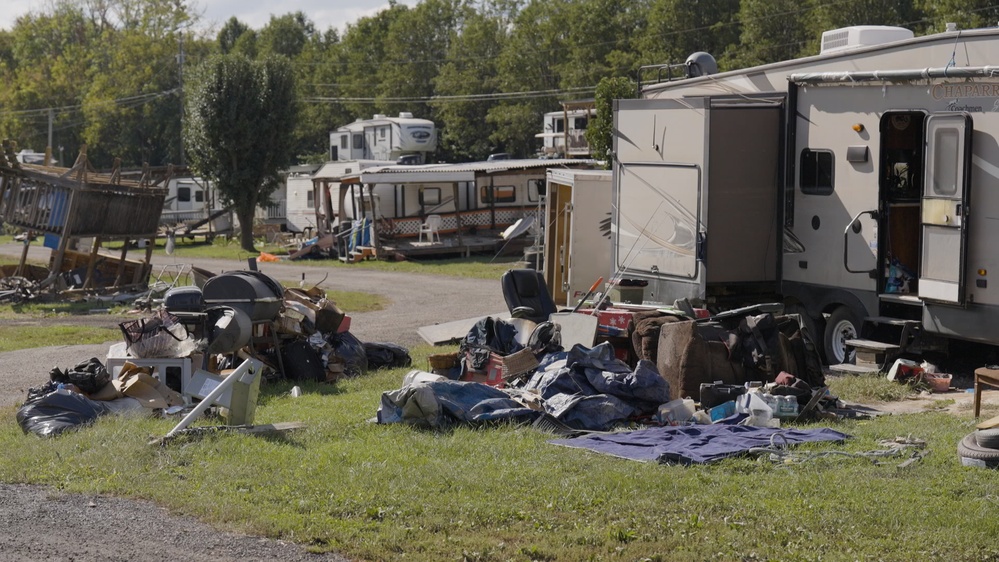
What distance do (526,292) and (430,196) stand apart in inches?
792

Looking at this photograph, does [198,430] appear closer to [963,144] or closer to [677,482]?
[677,482]

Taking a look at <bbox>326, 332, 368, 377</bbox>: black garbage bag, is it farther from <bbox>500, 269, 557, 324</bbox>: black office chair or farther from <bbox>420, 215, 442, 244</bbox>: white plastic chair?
<bbox>420, 215, 442, 244</bbox>: white plastic chair

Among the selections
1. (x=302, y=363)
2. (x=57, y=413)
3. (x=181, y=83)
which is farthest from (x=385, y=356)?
(x=181, y=83)

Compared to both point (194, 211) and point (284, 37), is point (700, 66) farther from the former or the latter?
point (284, 37)

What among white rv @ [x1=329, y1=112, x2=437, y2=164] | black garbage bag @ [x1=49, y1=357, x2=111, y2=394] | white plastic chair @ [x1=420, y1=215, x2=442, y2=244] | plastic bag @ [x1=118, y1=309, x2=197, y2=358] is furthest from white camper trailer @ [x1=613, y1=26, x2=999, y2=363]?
white rv @ [x1=329, y1=112, x2=437, y2=164]

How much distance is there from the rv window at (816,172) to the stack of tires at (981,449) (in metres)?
5.48

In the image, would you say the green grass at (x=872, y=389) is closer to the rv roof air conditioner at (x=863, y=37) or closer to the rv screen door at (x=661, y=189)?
the rv screen door at (x=661, y=189)

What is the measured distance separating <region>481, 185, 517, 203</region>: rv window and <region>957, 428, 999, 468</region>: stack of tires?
26.1 metres

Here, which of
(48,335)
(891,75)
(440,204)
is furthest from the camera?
(440,204)

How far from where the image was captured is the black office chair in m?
13.1

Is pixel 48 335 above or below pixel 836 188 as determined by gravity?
below

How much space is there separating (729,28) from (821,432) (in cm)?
4216

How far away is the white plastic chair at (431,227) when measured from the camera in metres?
32.5

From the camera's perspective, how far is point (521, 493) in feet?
23.2
